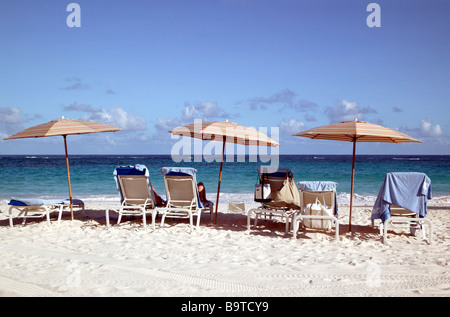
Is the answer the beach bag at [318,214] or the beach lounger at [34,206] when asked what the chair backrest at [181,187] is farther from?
the beach lounger at [34,206]

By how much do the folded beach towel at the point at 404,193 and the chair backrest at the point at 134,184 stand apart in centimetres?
374

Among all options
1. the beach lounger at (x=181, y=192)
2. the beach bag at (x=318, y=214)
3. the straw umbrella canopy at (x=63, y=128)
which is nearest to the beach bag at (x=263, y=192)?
the beach lounger at (x=181, y=192)

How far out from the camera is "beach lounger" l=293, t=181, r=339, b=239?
18.0ft

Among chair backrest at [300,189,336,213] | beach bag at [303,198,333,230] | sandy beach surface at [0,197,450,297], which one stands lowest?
sandy beach surface at [0,197,450,297]

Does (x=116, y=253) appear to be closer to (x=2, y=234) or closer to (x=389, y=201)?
(x=2, y=234)

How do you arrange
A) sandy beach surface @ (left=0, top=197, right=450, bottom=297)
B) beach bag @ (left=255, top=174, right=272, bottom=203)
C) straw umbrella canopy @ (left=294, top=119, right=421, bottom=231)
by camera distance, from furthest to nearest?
beach bag @ (left=255, top=174, right=272, bottom=203), straw umbrella canopy @ (left=294, top=119, right=421, bottom=231), sandy beach surface @ (left=0, top=197, right=450, bottom=297)

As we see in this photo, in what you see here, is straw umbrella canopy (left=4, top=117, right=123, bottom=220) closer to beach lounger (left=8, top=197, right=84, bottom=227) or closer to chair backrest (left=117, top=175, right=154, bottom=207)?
beach lounger (left=8, top=197, right=84, bottom=227)

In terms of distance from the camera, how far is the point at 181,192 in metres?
6.38

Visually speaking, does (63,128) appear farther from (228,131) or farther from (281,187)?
(281,187)

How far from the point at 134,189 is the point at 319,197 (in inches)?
123

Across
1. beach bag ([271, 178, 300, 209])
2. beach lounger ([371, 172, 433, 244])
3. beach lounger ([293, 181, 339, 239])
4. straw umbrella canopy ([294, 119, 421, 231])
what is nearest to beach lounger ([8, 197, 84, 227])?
beach bag ([271, 178, 300, 209])

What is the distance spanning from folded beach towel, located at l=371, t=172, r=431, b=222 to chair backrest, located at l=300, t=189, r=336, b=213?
709mm
